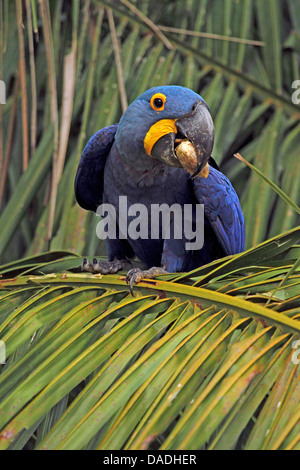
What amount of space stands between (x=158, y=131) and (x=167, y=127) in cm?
3

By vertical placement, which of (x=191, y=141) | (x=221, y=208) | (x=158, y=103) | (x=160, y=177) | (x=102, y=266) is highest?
(x=158, y=103)

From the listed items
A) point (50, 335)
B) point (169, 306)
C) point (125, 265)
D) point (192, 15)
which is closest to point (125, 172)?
point (125, 265)

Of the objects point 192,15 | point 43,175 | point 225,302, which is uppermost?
point 192,15

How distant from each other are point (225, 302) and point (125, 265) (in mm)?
965

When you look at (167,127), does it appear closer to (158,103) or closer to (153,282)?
(158,103)

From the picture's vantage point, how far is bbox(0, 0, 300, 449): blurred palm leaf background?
91 centimetres

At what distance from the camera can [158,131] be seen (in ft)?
5.48

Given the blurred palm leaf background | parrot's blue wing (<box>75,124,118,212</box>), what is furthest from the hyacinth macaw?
the blurred palm leaf background

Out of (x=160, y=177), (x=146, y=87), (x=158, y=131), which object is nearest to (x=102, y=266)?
(x=160, y=177)

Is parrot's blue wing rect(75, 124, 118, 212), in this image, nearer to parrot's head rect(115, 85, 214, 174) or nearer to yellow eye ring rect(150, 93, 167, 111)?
parrot's head rect(115, 85, 214, 174)

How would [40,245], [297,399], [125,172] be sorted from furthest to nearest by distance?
[40,245], [125,172], [297,399]

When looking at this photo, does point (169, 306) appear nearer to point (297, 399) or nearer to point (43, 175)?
point (297, 399)

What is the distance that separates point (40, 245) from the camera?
2.05m

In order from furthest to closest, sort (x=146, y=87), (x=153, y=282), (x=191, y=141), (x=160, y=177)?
1. (x=146, y=87)
2. (x=160, y=177)
3. (x=191, y=141)
4. (x=153, y=282)
